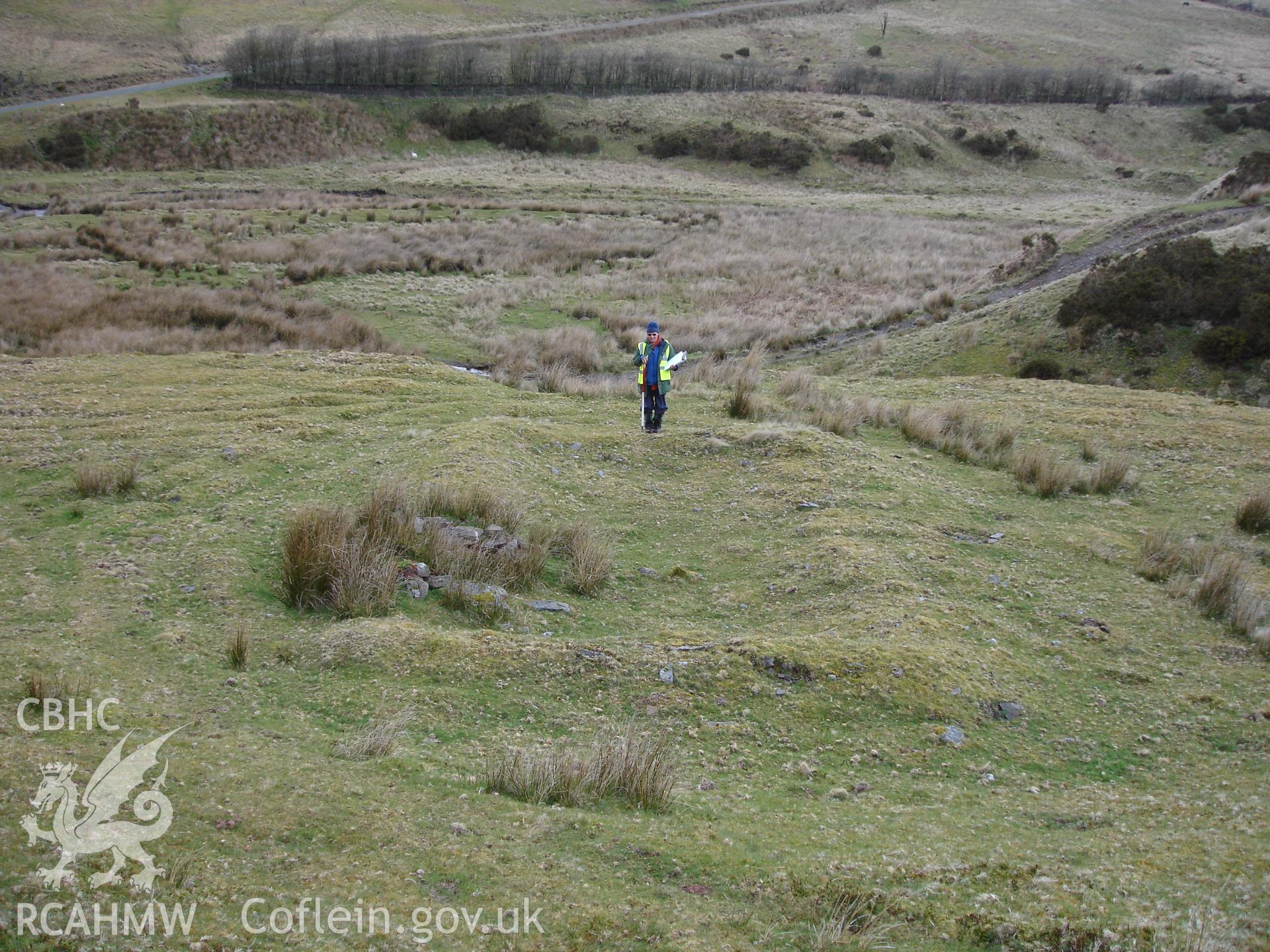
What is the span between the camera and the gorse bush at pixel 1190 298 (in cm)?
1753

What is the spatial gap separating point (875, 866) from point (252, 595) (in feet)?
19.3

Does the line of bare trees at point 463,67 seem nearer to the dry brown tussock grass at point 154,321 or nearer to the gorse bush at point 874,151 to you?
the gorse bush at point 874,151

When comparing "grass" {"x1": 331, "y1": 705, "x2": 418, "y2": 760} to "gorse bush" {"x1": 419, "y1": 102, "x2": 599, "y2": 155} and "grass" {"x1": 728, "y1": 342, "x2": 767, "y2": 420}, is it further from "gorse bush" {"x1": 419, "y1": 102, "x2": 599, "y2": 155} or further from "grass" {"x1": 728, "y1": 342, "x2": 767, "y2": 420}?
"gorse bush" {"x1": 419, "y1": 102, "x2": 599, "y2": 155}

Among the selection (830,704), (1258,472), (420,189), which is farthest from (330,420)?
(420,189)

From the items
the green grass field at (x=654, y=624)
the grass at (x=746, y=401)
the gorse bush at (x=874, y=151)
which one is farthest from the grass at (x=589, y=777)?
the gorse bush at (x=874, y=151)

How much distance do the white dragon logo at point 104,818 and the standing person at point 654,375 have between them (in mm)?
9093

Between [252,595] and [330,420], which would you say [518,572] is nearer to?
[252,595]

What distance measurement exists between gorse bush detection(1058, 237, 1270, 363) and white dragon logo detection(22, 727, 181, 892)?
19.7 metres

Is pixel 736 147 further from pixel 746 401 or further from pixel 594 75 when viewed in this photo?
pixel 746 401

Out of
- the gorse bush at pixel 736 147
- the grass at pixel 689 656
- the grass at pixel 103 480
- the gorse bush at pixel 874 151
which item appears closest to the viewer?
the grass at pixel 689 656

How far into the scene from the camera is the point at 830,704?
706 centimetres

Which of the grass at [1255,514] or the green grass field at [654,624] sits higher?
the grass at [1255,514]

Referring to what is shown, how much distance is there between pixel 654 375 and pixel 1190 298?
12927 millimetres

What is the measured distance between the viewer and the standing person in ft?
42.7
